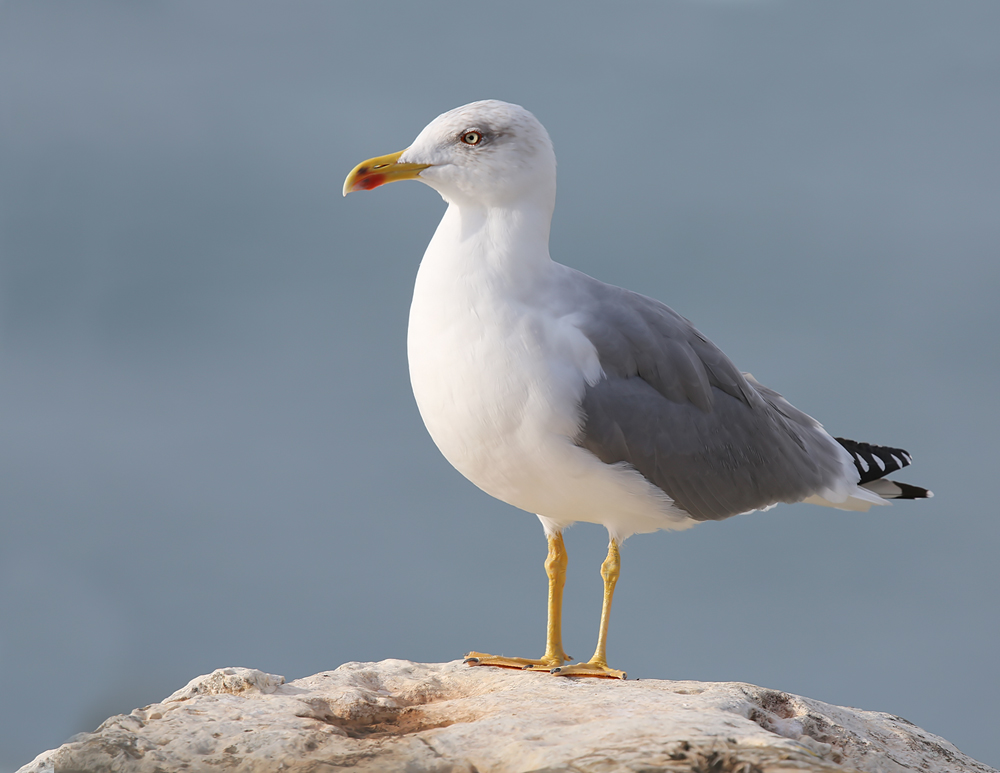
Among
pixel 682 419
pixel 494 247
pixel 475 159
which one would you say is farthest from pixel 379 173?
pixel 682 419

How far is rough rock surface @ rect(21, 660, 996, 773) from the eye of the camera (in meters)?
3.12

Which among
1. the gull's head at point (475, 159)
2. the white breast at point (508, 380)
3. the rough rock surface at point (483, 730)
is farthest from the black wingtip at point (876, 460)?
the gull's head at point (475, 159)

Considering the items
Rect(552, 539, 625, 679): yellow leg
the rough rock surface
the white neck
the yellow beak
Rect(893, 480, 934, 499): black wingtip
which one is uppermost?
the yellow beak

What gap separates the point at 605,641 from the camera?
4512mm

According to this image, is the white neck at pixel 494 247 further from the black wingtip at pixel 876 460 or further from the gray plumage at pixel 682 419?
the black wingtip at pixel 876 460

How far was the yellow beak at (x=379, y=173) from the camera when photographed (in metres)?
4.29

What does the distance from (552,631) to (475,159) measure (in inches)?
87.0

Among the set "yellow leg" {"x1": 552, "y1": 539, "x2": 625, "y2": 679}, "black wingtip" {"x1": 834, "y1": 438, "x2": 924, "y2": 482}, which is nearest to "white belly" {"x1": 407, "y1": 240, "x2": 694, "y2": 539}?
"yellow leg" {"x1": 552, "y1": 539, "x2": 625, "y2": 679}

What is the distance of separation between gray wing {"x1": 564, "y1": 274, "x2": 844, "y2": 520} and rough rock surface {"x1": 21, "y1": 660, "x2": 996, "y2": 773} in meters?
0.91

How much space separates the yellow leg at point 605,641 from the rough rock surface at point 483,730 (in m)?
0.15

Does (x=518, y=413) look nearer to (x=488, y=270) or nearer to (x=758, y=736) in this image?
(x=488, y=270)

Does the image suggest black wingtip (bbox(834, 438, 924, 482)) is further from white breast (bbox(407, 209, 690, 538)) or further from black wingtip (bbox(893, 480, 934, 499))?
white breast (bbox(407, 209, 690, 538))

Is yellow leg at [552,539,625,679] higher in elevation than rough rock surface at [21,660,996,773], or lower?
higher

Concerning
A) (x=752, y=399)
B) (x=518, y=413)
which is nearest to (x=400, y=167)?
(x=518, y=413)
